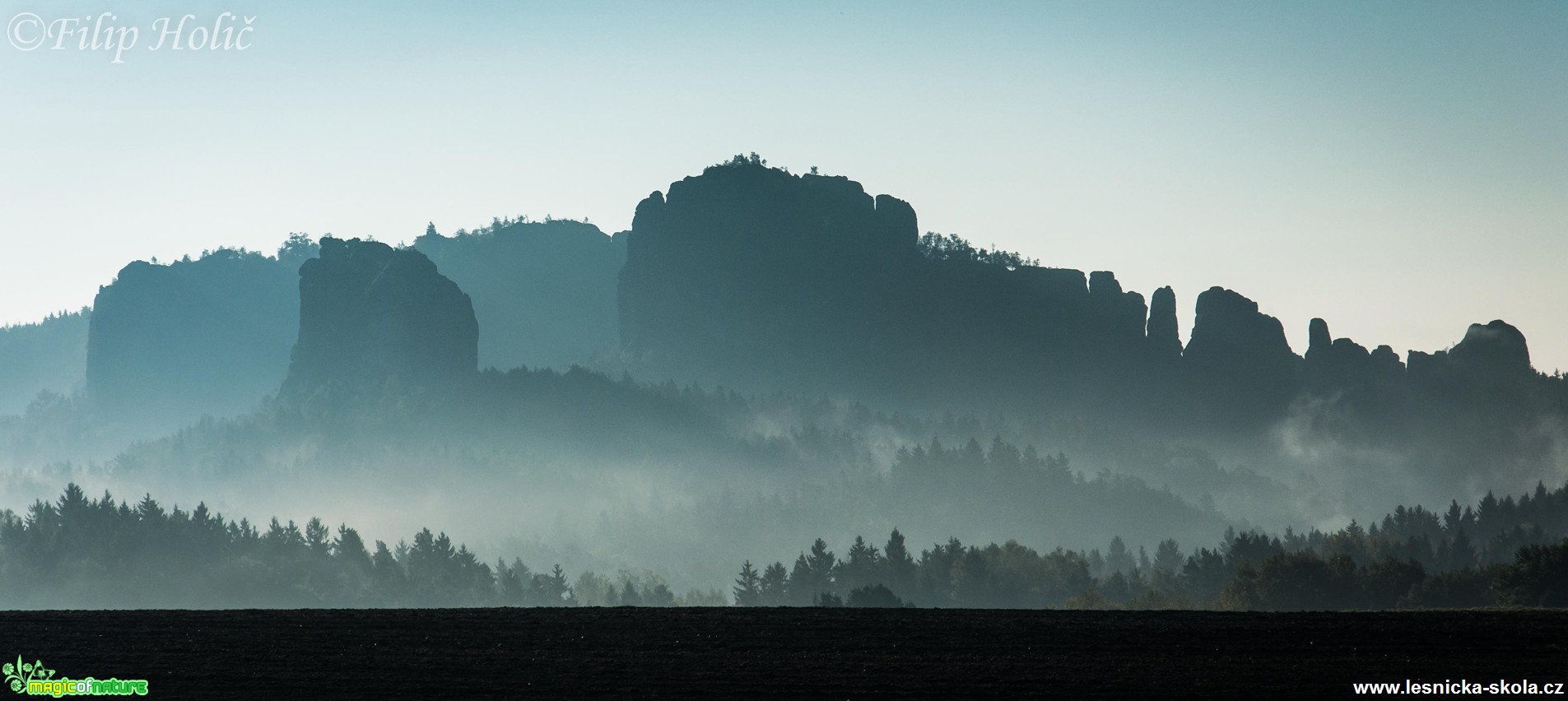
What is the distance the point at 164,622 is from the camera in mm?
46344

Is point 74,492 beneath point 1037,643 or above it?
above

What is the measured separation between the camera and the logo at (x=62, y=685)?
35000mm

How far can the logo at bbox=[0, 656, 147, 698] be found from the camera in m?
35.0

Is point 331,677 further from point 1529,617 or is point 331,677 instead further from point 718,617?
point 1529,617

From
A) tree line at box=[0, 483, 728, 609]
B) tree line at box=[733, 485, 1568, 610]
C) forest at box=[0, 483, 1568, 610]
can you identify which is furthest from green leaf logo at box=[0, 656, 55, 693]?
tree line at box=[0, 483, 728, 609]

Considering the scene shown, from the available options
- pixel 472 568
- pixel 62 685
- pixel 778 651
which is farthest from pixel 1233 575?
pixel 62 685

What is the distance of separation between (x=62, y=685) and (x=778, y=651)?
19366mm

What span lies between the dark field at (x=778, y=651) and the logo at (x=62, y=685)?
0.58 metres

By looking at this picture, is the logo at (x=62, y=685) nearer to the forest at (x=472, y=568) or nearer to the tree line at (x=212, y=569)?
the forest at (x=472, y=568)

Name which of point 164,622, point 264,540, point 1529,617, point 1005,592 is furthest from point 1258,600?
point 264,540

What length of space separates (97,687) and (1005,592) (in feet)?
388

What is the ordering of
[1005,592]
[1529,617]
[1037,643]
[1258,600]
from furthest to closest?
[1005,592] → [1258,600] → [1529,617] → [1037,643]

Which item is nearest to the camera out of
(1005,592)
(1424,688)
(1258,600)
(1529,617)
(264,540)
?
(1424,688)

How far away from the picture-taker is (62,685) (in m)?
35.9
